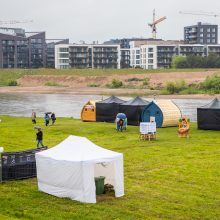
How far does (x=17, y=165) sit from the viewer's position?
2417 centimetres

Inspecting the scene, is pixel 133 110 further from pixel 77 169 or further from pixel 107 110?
pixel 77 169

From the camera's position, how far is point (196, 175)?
26.1 metres

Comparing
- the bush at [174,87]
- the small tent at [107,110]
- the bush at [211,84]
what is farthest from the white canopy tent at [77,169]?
the bush at [174,87]

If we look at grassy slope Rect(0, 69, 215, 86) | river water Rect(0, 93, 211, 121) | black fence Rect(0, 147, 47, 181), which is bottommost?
river water Rect(0, 93, 211, 121)

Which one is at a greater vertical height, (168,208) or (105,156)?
(105,156)

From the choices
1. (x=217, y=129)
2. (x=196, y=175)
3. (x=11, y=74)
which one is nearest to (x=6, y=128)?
(x=217, y=129)

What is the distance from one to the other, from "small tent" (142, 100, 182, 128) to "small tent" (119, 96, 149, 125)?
1414 millimetres

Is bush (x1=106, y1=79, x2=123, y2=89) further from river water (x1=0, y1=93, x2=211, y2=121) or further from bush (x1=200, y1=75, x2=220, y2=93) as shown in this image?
river water (x1=0, y1=93, x2=211, y2=121)

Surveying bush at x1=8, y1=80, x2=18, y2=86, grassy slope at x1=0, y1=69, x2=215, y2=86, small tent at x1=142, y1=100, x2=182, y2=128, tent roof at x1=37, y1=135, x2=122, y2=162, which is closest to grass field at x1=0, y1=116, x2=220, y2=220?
tent roof at x1=37, y1=135, x2=122, y2=162

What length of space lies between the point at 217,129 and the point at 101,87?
10473cm

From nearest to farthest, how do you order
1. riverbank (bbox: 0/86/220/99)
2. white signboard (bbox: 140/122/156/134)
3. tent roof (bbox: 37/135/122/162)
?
1. tent roof (bbox: 37/135/122/162)
2. white signboard (bbox: 140/122/156/134)
3. riverbank (bbox: 0/86/220/99)

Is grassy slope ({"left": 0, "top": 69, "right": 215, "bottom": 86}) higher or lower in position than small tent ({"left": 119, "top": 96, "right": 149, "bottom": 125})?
higher

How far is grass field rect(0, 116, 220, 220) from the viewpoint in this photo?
19.8 m

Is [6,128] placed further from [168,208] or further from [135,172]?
[168,208]
